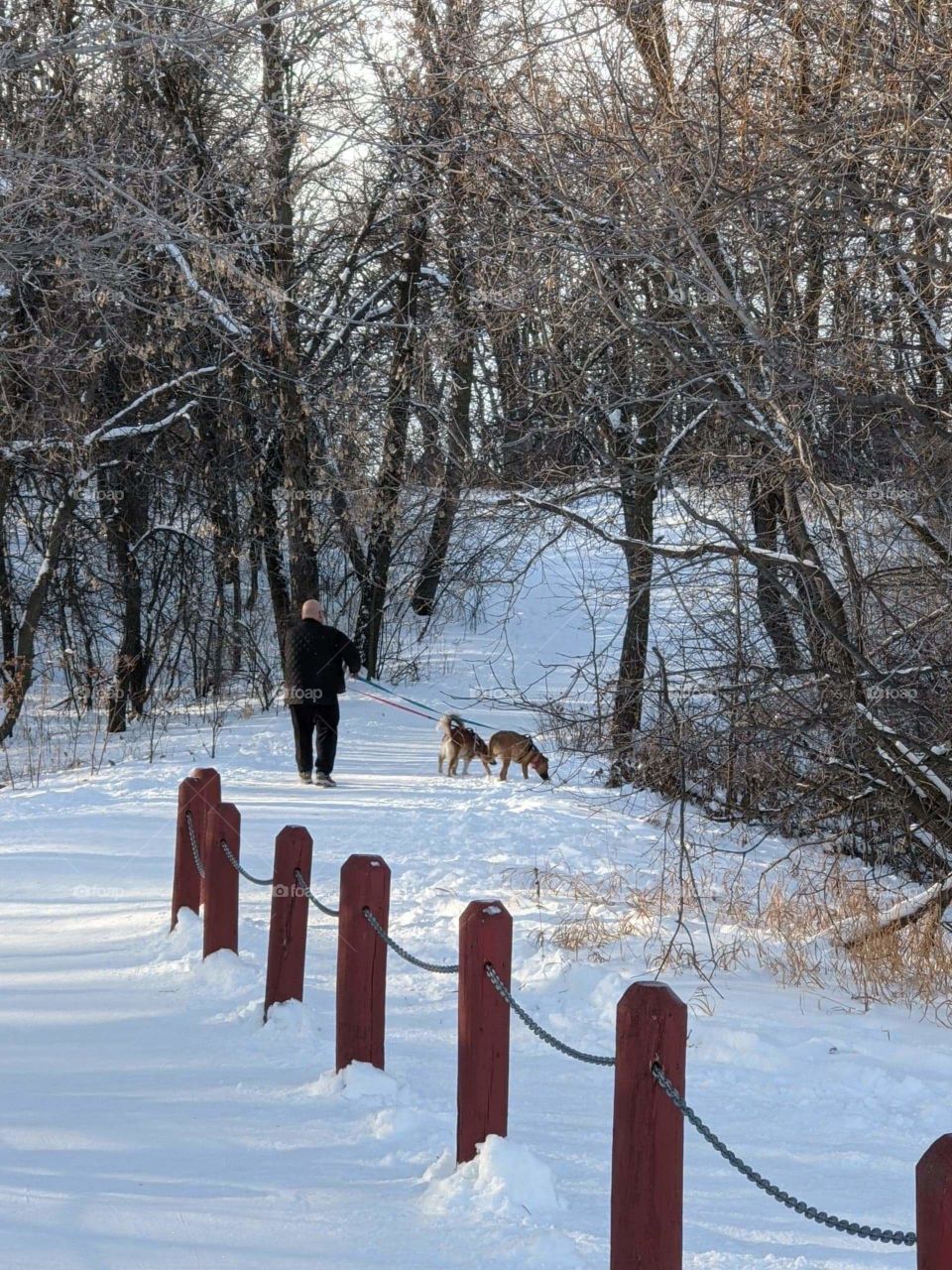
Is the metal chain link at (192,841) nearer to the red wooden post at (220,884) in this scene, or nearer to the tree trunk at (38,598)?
the red wooden post at (220,884)

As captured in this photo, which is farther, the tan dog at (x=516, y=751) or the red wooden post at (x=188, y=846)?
the tan dog at (x=516, y=751)

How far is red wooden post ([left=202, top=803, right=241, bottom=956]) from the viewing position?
7.11m

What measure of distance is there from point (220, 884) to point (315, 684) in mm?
6712

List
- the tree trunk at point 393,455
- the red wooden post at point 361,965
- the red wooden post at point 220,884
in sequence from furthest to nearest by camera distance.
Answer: the tree trunk at point 393,455 < the red wooden post at point 220,884 < the red wooden post at point 361,965

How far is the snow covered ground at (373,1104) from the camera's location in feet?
14.4

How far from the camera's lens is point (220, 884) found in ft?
23.4

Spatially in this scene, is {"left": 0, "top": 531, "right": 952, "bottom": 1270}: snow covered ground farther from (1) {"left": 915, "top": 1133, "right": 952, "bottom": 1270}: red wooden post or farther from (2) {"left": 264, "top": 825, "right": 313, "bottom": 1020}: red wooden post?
(1) {"left": 915, "top": 1133, "right": 952, "bottom": 1270}: red wooden post

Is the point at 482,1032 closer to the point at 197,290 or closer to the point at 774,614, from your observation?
the point at 774,614

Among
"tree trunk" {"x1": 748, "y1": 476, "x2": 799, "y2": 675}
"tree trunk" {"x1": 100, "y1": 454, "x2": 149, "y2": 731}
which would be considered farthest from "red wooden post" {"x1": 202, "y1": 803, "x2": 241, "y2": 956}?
"tree trunk" {"x1": 100, "y1": 454, "x2": 149, "y2": 731}

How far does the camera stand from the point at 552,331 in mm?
10062

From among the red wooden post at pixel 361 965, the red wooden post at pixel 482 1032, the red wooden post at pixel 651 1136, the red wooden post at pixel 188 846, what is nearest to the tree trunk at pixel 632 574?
the red wooden post at pixel 188 846

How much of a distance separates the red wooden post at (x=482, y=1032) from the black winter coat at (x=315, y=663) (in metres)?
9.12

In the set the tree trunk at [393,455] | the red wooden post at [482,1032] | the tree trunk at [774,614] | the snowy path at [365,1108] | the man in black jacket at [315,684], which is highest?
the tree trunk at [393,455]

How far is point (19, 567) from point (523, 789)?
1761 cm
